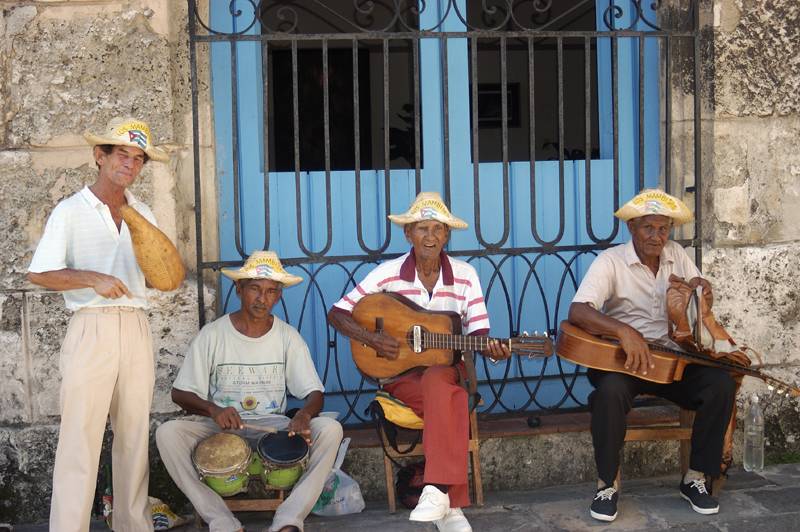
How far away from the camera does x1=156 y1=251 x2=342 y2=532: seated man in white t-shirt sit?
14.0 ft

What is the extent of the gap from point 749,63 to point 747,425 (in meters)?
1.88

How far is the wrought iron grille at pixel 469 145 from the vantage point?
5094 mm

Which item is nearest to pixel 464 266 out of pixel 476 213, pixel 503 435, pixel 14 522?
pixel 476 213

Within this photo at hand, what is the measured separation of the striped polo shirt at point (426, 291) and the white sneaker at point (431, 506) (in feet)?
2.56

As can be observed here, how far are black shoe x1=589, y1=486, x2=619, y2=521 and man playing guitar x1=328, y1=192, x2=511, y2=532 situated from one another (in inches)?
23.4

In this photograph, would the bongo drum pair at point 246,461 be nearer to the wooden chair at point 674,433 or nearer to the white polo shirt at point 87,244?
the white polo shirt at point 87,244

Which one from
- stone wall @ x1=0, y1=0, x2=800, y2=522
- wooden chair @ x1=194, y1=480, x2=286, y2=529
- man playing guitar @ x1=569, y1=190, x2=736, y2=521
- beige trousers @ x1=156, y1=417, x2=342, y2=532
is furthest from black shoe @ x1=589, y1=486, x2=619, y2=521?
wooden chair @ x1=194, y1=480, x2=286, y2=529

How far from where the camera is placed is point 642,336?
4.51 m

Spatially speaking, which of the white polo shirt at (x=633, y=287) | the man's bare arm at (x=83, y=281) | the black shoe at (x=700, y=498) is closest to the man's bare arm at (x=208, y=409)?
the man's bare arm at (x=83, y=281)

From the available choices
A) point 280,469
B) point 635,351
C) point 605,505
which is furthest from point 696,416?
point 280,469

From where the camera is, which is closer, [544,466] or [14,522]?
[14,522]

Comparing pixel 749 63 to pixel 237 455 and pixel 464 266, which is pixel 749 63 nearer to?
pixel 464 266

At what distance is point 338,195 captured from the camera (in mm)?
5285

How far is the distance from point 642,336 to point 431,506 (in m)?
1.24
